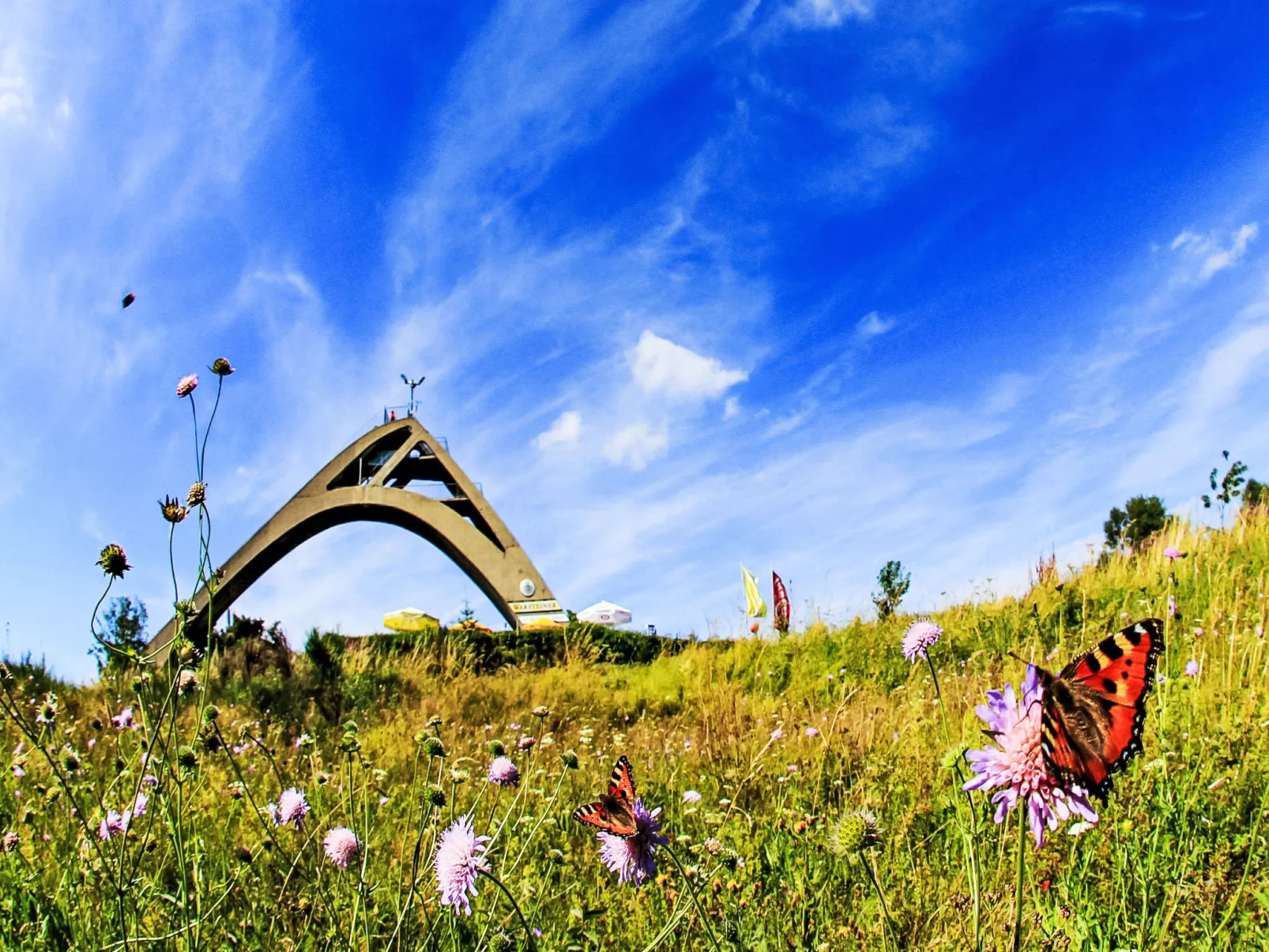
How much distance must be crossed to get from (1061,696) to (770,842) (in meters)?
2.21

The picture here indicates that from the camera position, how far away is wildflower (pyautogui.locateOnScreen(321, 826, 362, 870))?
2.09 metres

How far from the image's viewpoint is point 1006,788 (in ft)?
4.70

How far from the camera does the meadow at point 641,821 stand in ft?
7.04

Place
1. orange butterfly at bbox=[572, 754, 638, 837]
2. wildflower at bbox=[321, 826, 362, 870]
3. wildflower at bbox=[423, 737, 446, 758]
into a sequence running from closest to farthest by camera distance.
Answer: orange butterfly at bbox=[572, 754, 638, 837] → wildflower at bbox=[423, 737, 446, 758] → wildflower at bbox=[321, 826, 362, 870]

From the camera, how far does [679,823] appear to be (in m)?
3.89

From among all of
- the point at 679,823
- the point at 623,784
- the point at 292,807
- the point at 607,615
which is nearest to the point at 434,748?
the point at 623,784

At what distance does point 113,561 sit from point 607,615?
894 inches

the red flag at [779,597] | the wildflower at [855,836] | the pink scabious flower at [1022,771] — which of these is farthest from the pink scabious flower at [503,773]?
the red flag at [779,597]

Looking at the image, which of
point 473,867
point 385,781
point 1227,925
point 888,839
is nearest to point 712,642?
point 385,781

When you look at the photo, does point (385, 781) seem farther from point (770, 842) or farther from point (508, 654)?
→ point (508, 654)

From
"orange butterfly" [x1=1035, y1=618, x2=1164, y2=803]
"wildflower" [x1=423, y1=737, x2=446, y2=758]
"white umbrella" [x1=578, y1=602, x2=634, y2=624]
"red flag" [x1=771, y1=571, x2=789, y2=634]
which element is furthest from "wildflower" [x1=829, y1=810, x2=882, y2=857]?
"white umbrella" [x1=578, y1=602, x2=634, y2=624]

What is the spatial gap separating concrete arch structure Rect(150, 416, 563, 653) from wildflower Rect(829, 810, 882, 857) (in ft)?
75.9

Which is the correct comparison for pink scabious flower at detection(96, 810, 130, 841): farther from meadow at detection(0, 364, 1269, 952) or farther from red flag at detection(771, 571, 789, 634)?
red flag at detection(771, 571, 789, 634)

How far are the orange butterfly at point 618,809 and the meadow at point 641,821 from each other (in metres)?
0.14
